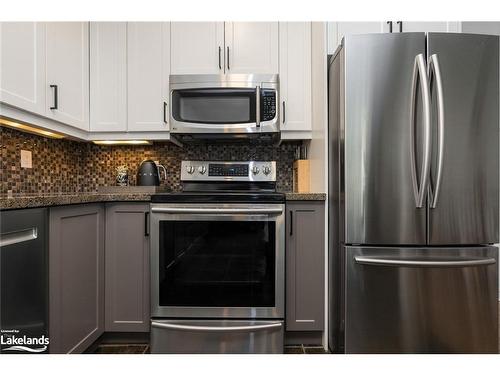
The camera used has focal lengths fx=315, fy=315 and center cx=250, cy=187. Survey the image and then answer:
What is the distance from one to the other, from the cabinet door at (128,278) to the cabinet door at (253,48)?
42.5 inches

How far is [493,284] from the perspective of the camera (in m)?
1.47

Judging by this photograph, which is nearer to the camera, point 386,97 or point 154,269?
point 386,97

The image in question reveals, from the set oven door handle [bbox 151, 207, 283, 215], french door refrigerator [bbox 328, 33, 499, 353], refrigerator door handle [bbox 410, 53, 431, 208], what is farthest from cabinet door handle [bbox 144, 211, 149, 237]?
refrigerator door handle [bbox 410, 53, 431, 208]

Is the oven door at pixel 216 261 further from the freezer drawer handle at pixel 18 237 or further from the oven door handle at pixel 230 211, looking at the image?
the freezer drawer handle at pixel 18 237

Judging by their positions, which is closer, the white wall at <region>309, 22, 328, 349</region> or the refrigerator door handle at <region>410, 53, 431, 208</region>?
the refrigerator door handle at <region>410, 53, 431, 208</region>

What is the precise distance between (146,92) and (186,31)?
472 mm

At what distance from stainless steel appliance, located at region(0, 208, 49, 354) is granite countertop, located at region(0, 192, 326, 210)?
0.09 ft

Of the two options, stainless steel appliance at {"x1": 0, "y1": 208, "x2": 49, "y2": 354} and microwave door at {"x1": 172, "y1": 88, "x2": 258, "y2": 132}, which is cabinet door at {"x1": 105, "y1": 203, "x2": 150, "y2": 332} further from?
microwave door at {"x1": 172, "y1": 88, "x2": 258, "y2": 132}

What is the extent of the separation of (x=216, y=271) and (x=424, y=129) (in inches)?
49.1

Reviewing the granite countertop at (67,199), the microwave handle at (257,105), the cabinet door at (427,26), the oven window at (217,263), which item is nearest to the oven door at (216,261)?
the oven window at (217,263)

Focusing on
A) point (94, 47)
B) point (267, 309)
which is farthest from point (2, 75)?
point (267, 309)

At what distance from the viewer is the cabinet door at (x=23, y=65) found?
138cm

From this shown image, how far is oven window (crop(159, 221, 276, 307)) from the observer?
5.61ft

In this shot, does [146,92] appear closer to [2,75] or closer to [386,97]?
[2,75]
